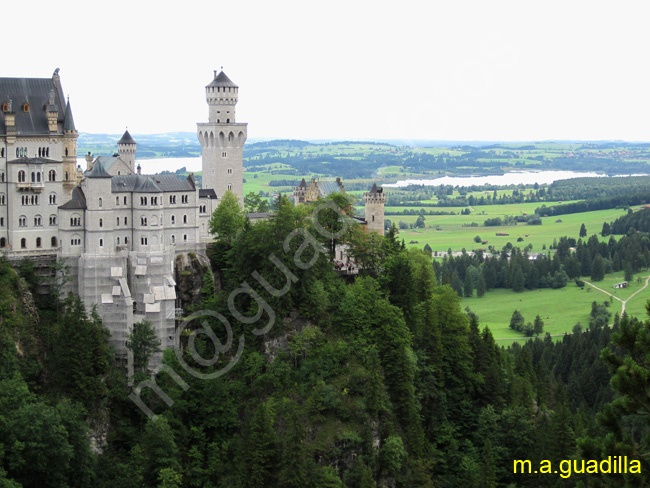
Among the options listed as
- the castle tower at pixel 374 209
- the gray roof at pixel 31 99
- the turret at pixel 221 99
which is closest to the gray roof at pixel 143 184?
the gray roof at pixel 31 99

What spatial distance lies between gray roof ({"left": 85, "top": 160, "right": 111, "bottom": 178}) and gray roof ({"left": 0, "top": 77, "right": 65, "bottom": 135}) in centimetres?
608

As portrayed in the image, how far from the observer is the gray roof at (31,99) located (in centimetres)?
8162

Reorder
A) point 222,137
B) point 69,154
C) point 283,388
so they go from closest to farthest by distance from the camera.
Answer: point 283,388, point 69,154, point 222,137

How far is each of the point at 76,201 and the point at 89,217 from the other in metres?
1.96

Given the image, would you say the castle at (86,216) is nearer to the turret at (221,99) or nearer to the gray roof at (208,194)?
the gray roof at (208,194)

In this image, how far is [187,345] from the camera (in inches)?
3209

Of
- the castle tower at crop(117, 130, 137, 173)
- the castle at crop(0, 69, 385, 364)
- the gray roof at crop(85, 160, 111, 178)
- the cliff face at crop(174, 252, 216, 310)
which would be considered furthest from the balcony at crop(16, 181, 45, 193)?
the cliff face at crop(174, 252, 216, 310)

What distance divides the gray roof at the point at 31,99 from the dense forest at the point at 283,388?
12980 millimetres

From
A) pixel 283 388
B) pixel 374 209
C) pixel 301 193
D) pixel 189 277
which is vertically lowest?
pixel 283 388

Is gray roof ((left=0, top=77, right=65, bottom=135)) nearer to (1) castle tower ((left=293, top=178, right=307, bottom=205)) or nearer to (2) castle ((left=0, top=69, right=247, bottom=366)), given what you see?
(2) castle ((left=0, top=69, right=247, bottom=366))

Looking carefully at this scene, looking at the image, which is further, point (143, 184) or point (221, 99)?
point (221, 99)

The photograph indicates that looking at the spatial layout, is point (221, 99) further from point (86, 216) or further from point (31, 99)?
point (86, 216)

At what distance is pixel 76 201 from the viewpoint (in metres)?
80.0

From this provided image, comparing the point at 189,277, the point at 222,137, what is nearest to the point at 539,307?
the point at 222,137
